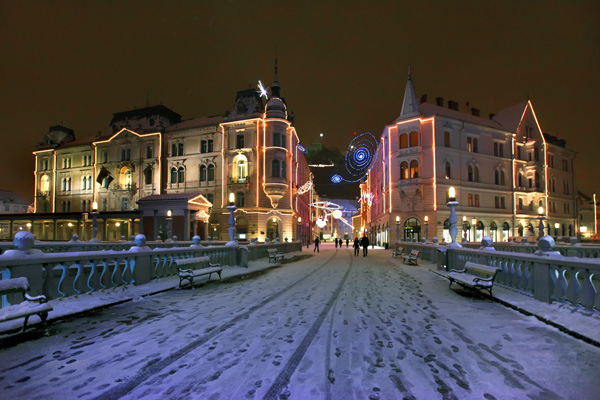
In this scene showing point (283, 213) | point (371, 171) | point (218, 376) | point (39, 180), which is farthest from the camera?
point (371, 171)

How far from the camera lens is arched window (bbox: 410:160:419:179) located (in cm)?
4559

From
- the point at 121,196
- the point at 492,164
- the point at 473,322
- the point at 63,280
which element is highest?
the point at 492,164

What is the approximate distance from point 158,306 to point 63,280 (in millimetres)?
2233

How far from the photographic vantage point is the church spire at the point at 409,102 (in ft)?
153

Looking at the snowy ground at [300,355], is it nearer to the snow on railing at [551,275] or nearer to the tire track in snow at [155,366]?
the tire track in snow at [155,366]

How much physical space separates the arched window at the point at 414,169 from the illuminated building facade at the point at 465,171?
124 mm

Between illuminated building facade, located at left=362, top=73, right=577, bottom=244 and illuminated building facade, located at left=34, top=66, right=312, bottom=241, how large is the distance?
1429cm

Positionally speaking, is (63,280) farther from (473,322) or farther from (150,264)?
(473,322)

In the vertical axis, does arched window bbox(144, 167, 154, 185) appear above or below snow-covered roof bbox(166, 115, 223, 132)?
below

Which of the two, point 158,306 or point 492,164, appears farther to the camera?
point 492,164

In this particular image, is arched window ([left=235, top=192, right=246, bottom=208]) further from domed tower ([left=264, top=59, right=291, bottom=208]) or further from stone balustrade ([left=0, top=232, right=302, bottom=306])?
stone balustrade ([left=0, top=232, right=302, bottom=306])

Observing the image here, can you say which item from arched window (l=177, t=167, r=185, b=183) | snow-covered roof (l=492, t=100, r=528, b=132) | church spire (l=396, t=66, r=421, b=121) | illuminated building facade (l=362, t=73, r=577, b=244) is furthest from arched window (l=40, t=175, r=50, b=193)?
snow-covered roof (l=492, t=100, r=528, b=132)

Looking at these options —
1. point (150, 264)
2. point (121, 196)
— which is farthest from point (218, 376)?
point (121, 196)

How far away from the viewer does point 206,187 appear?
47.2m
